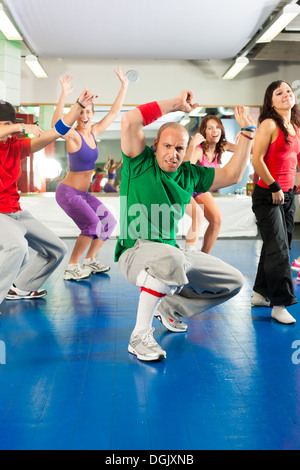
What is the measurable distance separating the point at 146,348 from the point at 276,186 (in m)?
1.32

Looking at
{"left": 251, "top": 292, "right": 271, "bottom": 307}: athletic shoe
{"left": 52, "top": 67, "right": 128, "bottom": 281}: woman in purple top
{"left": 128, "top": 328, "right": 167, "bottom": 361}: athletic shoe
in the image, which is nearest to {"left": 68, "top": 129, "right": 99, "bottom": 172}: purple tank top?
{"left": 52, "top": 67, "right": 128, "bottom": 281}: woman in purple top

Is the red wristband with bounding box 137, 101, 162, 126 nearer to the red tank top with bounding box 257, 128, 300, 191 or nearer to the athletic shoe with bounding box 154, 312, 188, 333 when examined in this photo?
the red tank top with bounding box 257, 128, 300, 191

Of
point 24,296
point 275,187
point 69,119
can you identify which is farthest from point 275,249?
point 24,296

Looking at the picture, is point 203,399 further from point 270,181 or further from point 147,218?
point 270,181

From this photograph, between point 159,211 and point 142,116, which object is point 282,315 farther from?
point 142,116

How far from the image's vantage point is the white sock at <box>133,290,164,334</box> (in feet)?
8.47

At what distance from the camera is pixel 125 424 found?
1883mm

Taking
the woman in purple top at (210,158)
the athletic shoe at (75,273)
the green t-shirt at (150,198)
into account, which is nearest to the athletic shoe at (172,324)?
the green t-shirt at (150,198)

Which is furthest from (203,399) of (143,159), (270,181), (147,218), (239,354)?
(270,181)

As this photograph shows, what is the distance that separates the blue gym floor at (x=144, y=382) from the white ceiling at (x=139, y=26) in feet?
14.6

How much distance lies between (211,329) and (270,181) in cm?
98

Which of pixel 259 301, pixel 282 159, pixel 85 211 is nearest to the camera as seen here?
pixel 282 159

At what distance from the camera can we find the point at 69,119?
3.12m

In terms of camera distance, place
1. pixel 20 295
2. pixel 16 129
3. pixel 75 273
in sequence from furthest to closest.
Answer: pixel 75 273, pixel 20 295, pixel 16 129
